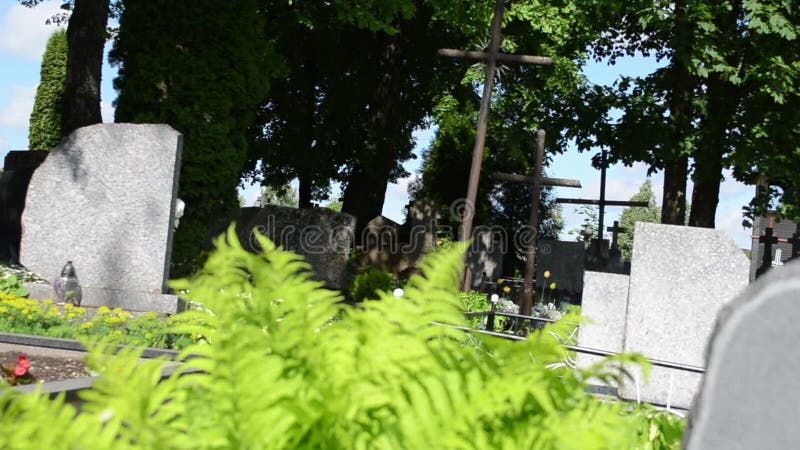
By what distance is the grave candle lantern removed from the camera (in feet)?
35.0

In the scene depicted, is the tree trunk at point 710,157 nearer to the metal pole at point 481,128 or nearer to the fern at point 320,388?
the metal pole at point 481,128

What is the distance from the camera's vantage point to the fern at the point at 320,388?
3.33 ft

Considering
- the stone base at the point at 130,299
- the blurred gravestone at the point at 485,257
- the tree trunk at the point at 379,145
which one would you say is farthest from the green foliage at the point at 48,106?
the stone base at the point at 130,299

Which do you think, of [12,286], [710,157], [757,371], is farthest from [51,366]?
[710,157]

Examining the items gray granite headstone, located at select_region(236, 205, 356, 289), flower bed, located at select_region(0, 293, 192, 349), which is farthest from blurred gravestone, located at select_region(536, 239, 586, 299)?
flower bed, located at select_region(0, 293, 192, 349)

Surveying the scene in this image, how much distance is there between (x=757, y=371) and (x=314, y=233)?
801 inches

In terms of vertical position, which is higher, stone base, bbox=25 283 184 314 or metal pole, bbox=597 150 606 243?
metal pole, bbox=597 150 606 243

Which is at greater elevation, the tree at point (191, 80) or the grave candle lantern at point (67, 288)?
the tree at point (191, 80)

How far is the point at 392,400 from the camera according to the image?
1.08 metres

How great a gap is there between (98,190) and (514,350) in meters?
10.9

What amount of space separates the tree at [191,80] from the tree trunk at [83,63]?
0.78 meters

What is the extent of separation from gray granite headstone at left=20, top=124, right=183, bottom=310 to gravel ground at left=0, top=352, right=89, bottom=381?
392cm

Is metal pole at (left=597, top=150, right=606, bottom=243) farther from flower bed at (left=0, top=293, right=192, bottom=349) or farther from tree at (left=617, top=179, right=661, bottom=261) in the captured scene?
tree at (left=617, top=179, right=661, bottom=261)

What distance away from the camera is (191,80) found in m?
13.6
